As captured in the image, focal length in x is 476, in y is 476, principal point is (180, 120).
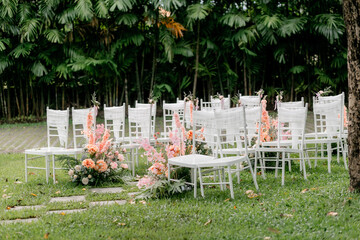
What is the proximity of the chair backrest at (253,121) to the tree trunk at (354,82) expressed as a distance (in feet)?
5.19

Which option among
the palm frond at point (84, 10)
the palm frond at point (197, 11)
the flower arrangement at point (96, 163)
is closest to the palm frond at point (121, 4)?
the palm frond at point (84, 10)

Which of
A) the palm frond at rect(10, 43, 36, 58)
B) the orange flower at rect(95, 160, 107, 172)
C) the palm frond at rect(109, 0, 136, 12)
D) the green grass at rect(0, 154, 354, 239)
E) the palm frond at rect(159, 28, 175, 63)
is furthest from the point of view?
the palm frond at rect(159, 28, 175, 63)

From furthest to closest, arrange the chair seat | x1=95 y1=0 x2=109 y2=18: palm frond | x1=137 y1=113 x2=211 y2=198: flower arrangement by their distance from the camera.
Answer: x1=95 y1=0 x2=109 y2=18: palm frond
x1=137 y1=113 x2=211 y2=198: flower arrangement
the chair seat

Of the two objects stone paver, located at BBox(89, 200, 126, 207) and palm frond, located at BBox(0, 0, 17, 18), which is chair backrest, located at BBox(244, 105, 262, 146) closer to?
stone paver, located at BBox(89, 200, 126, 207)

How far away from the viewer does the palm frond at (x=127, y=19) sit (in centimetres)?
1377

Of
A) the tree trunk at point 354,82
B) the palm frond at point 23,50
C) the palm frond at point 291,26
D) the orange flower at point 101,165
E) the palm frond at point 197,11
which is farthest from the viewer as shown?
the palm frond at point 291,26

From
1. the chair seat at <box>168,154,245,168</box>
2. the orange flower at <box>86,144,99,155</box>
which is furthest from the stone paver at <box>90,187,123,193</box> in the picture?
the chair seat at <box>168,154,245,168</box>

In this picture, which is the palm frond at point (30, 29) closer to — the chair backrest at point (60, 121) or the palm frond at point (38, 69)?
the palm frond at point (38, 69)

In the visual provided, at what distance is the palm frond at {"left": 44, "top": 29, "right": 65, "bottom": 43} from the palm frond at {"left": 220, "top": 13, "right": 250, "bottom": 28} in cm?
484

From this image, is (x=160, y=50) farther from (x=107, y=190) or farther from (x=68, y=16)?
(x=107, y=190)

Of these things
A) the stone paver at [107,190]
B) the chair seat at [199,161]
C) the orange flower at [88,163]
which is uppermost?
the chair seat at [199,161]

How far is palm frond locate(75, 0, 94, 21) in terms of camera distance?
43.7 ft

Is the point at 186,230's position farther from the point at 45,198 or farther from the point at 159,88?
the point at 159,88

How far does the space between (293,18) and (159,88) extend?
463 cm
